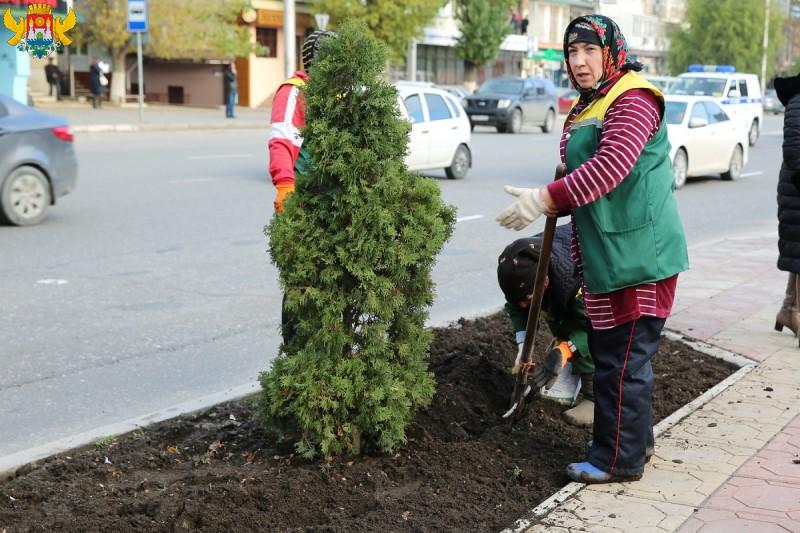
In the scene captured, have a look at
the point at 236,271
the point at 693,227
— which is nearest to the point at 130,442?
→ the point at 236,271

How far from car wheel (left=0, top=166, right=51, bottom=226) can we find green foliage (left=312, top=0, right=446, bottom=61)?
35.7 m

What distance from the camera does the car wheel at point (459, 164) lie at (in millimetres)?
17516

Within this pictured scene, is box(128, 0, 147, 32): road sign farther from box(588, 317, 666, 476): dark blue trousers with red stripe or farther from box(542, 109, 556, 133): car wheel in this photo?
box(588, 317, 666, 476): dark blue trousers with red stripe

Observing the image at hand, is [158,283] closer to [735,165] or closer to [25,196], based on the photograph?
[25,196]

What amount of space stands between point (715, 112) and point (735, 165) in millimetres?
1134

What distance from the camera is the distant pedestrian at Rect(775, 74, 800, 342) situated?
6.14 metres

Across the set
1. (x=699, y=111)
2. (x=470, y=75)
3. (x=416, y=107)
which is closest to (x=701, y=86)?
(x=699, y=111)

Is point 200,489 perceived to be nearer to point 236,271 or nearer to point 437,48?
point 236,271

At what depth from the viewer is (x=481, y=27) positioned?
58188 mm

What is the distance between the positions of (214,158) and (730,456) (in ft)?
54.7

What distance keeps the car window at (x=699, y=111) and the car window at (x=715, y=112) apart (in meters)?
0.11

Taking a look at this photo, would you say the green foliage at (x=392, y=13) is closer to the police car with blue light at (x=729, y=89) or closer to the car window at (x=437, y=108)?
the police car with blue light at (x=729, y=89)

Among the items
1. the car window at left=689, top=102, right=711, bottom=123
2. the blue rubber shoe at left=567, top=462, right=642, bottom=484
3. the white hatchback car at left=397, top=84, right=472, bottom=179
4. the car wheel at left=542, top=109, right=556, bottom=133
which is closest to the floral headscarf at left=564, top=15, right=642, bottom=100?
the blue rubber shoe at left=567, top=462, right=642, bottom=484

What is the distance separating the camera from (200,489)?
3.83 meters
